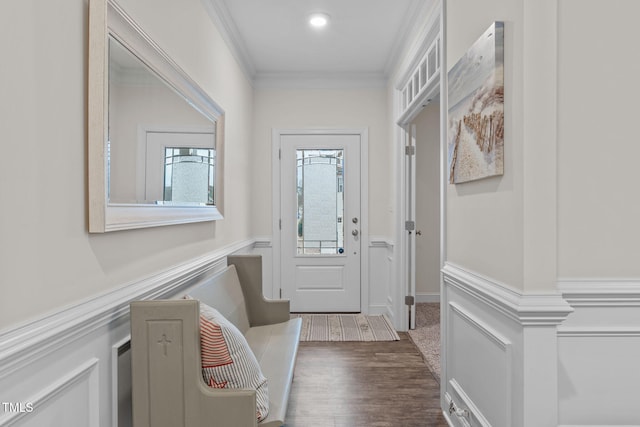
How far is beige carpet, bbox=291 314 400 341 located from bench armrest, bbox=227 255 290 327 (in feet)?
3.13

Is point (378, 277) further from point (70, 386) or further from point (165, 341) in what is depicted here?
point (70, 386)

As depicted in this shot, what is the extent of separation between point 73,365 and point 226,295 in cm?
122

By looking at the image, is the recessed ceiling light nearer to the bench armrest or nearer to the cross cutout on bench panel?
the bench armrest

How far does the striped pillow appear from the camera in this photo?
144cm

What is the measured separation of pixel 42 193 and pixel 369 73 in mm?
3824

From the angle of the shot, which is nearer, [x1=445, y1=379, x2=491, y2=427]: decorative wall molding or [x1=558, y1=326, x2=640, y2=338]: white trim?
[x1=558, y1=326, x2=640, y2=338]: white trim

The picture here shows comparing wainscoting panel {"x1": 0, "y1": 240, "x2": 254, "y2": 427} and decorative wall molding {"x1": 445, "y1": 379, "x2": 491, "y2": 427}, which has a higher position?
wainscoting panel {"x1": 0, "y1": 240, "x2": 254, "y2": 427}

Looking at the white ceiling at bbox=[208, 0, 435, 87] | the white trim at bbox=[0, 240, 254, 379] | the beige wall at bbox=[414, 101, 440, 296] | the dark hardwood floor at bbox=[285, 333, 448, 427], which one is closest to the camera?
the white trim at bbox=[0, 240, 254, 379]

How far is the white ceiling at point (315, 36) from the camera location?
2951 mm

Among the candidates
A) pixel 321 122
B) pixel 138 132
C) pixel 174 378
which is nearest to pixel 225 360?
A: pixel 174 378

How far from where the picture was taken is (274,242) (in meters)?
4.48

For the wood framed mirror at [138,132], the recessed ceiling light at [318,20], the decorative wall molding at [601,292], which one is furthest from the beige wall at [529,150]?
the recessed ceiling light at [318,20]

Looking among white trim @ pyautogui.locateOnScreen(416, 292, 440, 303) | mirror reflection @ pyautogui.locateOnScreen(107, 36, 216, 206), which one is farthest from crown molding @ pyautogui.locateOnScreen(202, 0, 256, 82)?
white trim @ pyautogui.locateOnScreen(416, 292, 440, 303)

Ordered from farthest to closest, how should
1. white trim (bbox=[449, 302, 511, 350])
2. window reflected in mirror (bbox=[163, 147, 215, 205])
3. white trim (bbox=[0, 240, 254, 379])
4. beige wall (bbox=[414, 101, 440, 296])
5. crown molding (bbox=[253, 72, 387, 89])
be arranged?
beige wall (bbox=[414, 101, 440, 296])
crown molding (bbox=[253, 72, 387, 89])
window reflected in mirror (bbox=[163, 147, 215, 205])
white trim (bbox=[449, 302, 511, 350])
white trim (bbox=[0, 240, 254, 379])
